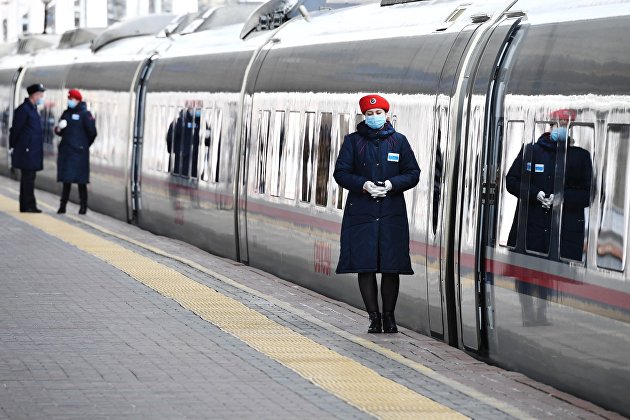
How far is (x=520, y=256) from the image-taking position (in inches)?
379

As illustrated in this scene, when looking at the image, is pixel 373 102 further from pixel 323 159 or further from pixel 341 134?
pixel 323 159

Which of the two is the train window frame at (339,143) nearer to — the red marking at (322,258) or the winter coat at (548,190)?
the red marking at (322,258)

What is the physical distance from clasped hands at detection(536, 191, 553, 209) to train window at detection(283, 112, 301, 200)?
18.4 feet

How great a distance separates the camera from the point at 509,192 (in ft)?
32.3

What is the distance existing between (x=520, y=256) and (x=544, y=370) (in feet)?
2.55

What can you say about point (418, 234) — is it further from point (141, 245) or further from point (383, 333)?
point (141, 245)

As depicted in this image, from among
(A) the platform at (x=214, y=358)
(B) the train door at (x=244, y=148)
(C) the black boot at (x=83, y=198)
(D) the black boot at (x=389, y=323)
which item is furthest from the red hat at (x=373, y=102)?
(C) the black boot at (x=83, y=198)

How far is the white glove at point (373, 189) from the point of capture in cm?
1056

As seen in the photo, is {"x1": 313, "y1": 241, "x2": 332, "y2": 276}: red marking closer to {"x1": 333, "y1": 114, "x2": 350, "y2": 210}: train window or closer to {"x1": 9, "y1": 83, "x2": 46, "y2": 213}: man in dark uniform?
{"x1": 333, "y1": 114, "x2": 350, "y2": 210}: train window

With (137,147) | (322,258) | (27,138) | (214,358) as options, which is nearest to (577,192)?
(214,358)

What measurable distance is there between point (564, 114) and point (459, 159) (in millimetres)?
1503

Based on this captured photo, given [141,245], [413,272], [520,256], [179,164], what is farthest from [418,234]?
[179,164]

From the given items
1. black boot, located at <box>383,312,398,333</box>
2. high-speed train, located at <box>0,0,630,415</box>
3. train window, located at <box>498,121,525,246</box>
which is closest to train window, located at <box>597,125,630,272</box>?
high-speed train, located at <box>0,0,630,415</box>

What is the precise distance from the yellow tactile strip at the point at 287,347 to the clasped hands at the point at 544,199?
141 cm
